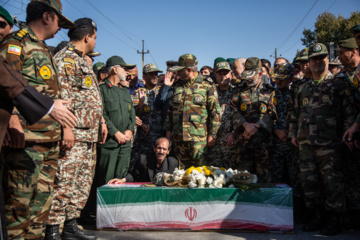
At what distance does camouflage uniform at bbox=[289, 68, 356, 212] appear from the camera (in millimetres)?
3910

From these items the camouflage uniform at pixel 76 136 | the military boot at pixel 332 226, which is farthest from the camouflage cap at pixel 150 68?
the military boot at pixel 332 226

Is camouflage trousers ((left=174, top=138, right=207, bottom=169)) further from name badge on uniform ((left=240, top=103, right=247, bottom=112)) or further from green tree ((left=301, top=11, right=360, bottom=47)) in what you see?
green tree ((left=301, top=11, right=360, bottom=47))

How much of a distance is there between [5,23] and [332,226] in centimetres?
415

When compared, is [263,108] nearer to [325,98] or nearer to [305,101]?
[305,101]

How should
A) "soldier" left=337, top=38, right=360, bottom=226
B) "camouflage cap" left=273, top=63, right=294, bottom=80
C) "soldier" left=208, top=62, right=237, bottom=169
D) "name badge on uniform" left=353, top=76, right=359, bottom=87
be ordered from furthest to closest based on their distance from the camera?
"soldier" left=208, top=62, right=237, bottom=169
"camouflage cap" left=273, top=63, right=294, bottom=80
"soldier" left=337, top=38, right=360, bottom=226
"name badge on uniform" left=353, top=76, right=359, bottom=87

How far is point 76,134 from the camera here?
364 cm

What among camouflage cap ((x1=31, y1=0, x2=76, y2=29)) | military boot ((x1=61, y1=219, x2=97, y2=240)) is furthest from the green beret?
military boot ((x1=61, y1=219, x2=97, y2=240))

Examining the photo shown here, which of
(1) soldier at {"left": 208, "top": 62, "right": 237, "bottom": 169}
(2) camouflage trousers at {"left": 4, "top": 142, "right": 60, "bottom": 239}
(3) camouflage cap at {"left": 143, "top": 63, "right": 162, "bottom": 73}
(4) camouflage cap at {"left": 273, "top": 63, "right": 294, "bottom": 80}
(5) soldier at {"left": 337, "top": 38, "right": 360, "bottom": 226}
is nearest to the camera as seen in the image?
(2) camouflage trousers at {"left": 4, "top": 142, "right": 60, "bottom": 239}

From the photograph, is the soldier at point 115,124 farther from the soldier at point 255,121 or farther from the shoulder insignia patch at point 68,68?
the soldier at point 255,121

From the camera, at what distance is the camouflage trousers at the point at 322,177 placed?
388cm

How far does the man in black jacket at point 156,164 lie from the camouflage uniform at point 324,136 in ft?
6.54

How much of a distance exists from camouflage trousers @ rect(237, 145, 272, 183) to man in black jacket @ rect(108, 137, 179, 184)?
1075 millimetres

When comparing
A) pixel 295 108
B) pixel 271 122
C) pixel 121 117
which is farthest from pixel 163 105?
pixel 295 108

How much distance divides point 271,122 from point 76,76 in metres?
3.05
